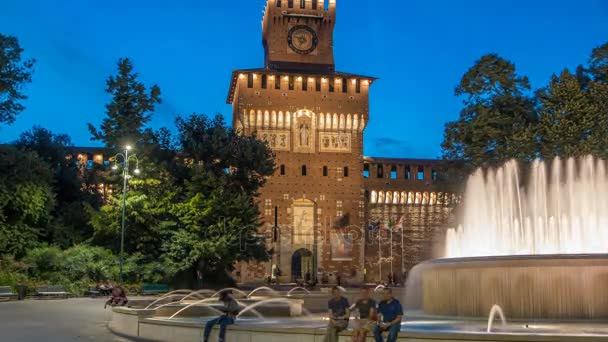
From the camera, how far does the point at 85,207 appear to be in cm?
3631

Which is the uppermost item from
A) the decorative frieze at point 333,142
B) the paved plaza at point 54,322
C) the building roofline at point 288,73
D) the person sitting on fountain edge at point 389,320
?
the building roofline at point 288,73

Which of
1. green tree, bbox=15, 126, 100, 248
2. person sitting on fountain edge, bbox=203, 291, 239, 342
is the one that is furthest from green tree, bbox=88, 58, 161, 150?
person sitting on fountain edge, bbox=203, 291, 239, 342

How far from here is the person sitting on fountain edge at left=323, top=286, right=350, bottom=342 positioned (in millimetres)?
10070

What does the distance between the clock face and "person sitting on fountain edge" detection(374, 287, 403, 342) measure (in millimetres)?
48309

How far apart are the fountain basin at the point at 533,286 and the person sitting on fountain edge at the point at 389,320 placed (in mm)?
5188

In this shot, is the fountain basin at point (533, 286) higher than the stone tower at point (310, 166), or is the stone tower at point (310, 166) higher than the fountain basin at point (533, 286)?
the stone tower at point (310, 166)

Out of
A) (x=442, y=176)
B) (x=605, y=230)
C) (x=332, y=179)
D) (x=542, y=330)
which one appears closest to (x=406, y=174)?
(x=332, y=179)

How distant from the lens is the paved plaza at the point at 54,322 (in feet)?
45.9

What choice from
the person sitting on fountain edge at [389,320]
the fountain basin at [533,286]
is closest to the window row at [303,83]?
the fountain basin at [533,286]

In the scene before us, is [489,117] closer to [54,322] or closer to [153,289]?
[153,289]

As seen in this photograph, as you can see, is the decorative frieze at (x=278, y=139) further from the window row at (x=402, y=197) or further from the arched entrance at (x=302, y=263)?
the window row at (x=402, y=197)

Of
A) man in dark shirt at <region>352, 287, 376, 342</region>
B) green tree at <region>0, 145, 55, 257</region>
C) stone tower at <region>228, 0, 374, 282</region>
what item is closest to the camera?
man in dark shirt at <region>352, 287, 376, 342</region>

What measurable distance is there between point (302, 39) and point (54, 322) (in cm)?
4282

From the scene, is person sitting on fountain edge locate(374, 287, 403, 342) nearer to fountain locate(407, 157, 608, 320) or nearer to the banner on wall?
fountain locate(407, 157, 608, 320)
